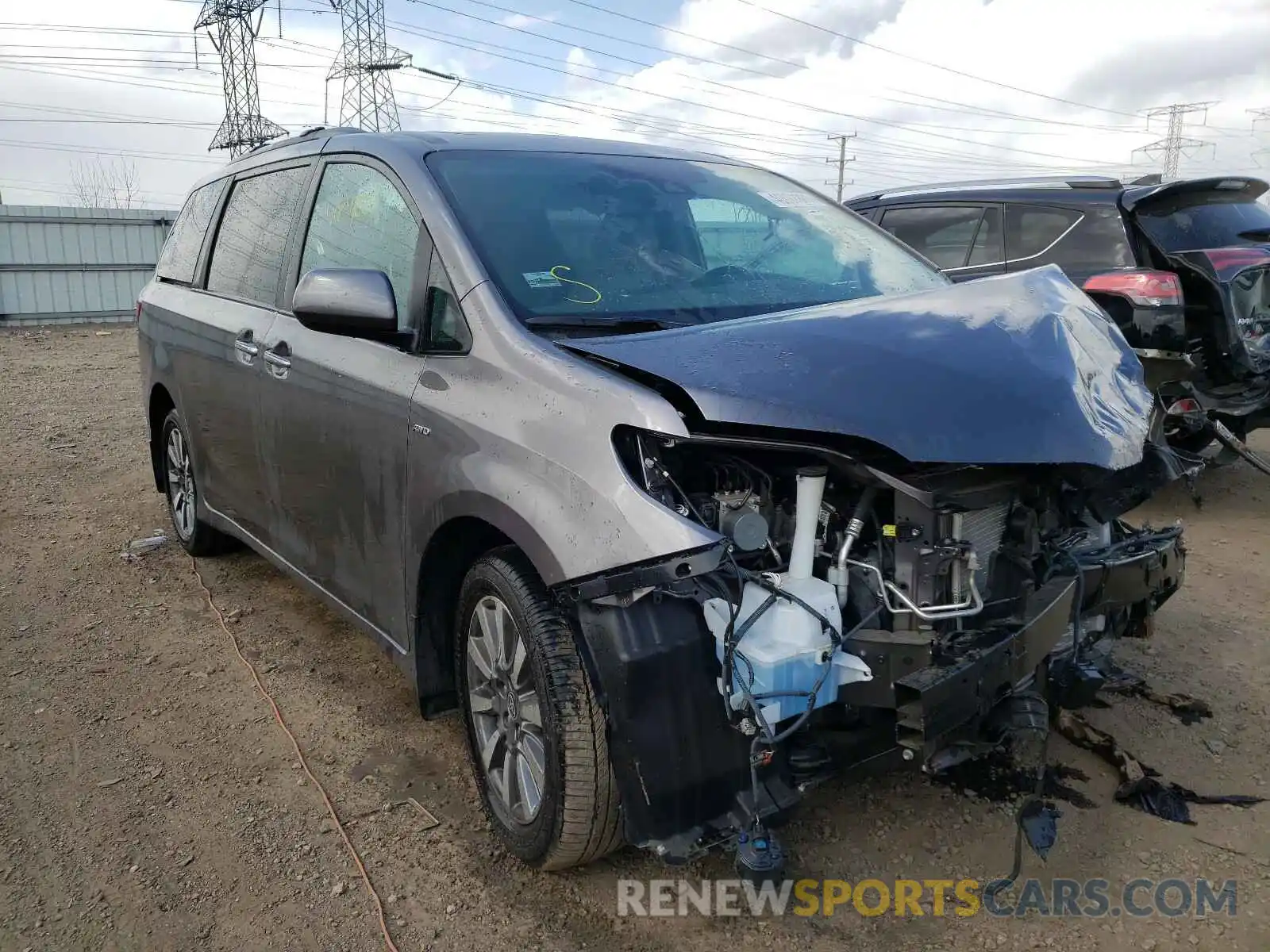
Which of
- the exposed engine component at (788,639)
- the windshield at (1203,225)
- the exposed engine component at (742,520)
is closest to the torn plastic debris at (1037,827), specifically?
the exposed engine component at (788,639)

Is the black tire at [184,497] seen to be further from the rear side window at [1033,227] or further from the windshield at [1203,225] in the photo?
the windshield at [1203,225]

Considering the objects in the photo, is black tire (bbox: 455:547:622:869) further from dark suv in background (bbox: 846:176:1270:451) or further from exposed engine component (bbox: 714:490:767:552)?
dark suv in background (bbox: 846:176:1270:451)

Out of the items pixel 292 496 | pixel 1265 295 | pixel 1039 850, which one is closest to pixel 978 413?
pixel 1039 850

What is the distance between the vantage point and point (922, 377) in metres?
2.23

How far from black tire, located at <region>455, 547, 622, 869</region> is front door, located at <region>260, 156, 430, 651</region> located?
0.57 m

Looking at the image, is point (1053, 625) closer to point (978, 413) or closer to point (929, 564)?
point (929, 564)

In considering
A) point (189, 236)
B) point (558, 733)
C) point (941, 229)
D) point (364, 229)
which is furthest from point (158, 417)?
point (941, 229)

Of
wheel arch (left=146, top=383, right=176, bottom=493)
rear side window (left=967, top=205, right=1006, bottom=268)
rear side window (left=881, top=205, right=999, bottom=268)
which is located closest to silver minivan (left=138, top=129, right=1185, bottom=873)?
wheel arch (left=146, top=383, right=176, bottom=493)

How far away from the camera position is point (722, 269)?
10.3 ft

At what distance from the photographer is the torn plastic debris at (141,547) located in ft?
17.4

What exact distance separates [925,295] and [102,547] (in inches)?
188

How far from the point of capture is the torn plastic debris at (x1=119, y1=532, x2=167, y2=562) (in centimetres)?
532

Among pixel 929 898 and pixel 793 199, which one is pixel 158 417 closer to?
pixel 793 199

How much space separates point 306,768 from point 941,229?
5.43 metres
